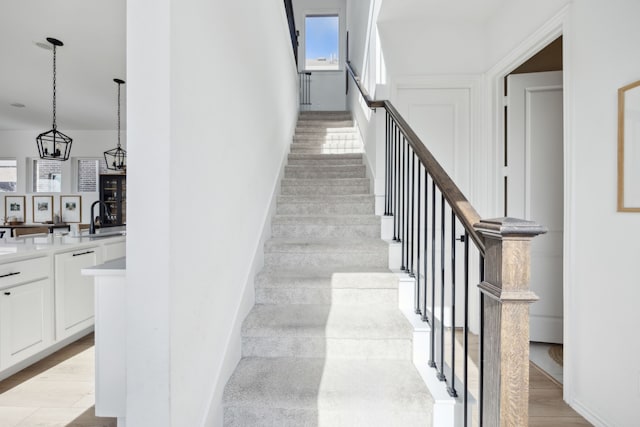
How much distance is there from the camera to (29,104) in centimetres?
540

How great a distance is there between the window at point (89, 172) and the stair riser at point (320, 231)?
643cm

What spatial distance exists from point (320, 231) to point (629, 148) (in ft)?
6.17

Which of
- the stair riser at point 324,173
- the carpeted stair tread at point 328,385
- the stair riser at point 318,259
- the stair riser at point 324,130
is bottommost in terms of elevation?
the carpeted stair tread at point 328,385

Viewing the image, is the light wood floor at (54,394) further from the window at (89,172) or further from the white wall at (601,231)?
the window at (89,172)

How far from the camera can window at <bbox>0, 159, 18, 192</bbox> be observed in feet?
24.1

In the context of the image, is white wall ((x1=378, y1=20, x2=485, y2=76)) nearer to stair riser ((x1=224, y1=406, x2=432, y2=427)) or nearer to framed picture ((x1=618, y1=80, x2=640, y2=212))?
framed picture ((x1=618, y1=80, x2=640, y2=212))

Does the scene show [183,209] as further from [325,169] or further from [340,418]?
[325,169]

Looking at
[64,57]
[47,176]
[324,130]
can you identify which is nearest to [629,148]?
[324,130]

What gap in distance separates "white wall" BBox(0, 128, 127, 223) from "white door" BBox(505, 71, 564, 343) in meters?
7.60

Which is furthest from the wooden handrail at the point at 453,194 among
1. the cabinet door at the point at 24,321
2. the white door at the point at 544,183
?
the cabinet door at the point at 24,321

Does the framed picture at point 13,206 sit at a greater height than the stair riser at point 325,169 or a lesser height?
lesser

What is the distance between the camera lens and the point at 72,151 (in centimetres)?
730

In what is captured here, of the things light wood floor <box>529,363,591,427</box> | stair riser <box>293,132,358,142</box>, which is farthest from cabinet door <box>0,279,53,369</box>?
light wood floor <box>529,363,591,427</box>

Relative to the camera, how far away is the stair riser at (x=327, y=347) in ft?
5.65
